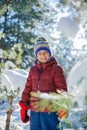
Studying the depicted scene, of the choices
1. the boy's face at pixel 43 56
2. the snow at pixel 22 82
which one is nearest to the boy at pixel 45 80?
the boy's face at pixel 43 56

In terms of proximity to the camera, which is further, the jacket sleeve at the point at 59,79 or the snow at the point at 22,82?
the jacket sleeve at the point at 59,79

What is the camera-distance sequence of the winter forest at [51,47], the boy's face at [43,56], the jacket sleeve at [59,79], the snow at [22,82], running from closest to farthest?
the snow at [22,82] → the winter forest at [51,47] → the jacket sleeve at [59,79] → the boy's face at [43,56]

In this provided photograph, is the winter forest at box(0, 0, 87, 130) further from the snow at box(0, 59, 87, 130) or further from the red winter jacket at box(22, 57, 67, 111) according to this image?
the red winter jacket at box(22, 57, 67, 111)

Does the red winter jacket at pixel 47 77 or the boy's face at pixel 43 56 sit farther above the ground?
the boy's face at pixel 43 56

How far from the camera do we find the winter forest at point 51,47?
1235mm

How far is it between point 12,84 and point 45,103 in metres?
3.13

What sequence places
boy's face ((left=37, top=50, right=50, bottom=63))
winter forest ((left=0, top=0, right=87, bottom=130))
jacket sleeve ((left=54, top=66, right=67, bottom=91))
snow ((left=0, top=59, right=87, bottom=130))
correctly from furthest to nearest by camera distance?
boy's face ((left=37, top=50, right=50, bottom=63)) < jacket sleeve ((left=54, top=66, right=67, bottom=91)) < winter forest ((left=0, top=0, right=87, bottom=130)) < snow ((left=0, top=59, right=87, bottom=130))

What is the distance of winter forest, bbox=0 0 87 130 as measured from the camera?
4.05 ft

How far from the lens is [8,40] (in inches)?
474

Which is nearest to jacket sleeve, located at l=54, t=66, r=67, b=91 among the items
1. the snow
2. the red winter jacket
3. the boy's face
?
the red winter jacket

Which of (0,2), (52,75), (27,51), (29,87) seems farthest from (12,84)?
(27,51)

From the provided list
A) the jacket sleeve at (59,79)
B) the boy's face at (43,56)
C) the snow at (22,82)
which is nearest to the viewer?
the snow at (22,82)

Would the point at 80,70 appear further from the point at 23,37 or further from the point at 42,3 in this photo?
Answer: the point at 23,37

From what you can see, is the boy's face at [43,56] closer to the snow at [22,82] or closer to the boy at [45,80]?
the boy at [45,80]
